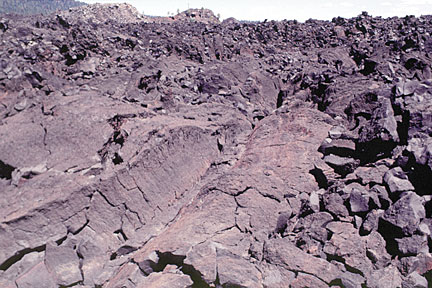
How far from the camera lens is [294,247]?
245 cm

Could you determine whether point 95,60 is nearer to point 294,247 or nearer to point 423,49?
point 294,247

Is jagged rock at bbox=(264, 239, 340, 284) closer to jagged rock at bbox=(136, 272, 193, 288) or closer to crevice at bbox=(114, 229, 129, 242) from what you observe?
jagged rock at bbox=(136, 272, 193, 288)

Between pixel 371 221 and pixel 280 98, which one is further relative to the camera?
pixel 280 98

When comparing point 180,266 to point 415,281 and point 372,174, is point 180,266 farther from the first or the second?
point 372,174

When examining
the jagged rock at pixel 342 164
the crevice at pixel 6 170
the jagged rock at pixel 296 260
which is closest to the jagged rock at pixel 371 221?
the jagged rock at pixel 296 260

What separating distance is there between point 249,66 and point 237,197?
270 inches

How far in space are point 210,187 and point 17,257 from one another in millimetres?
1929

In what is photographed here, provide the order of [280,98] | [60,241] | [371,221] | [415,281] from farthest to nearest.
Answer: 1. [280,98]
2. [60,241]
3. [371,221]
4. [415,281]

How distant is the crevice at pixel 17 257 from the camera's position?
286 centimetres

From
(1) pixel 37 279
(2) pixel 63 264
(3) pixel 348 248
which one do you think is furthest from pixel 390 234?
(1) pixel 37 279

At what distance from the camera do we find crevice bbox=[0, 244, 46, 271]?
286 centimetres

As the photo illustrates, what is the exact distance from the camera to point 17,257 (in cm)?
292

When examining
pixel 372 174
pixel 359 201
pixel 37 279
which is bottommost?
pixel 37 279

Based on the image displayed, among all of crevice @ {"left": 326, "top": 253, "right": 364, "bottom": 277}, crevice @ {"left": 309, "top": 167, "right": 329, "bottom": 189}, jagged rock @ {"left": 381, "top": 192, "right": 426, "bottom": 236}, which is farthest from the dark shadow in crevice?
crevice @ {"left": 309, "top": 167, "right": 329, "bottom": 189}
